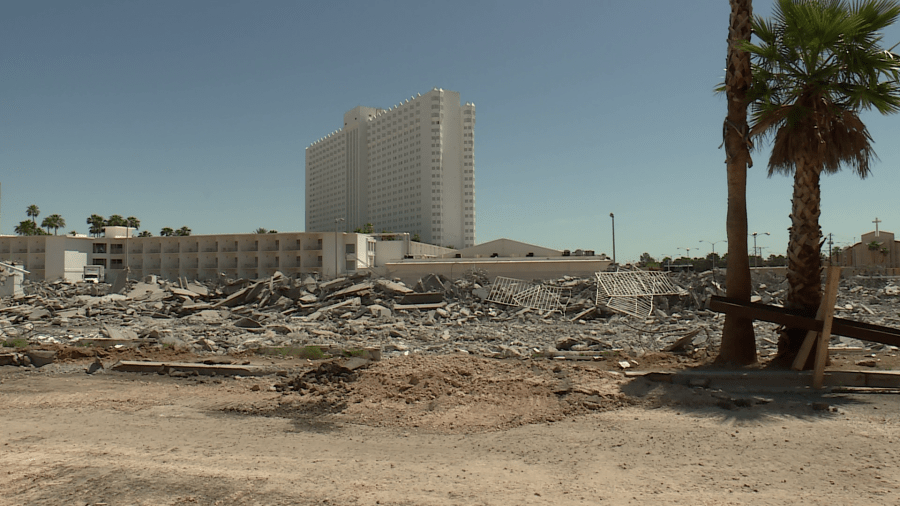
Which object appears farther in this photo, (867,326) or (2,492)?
(867,326)

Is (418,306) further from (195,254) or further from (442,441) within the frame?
(195,254)

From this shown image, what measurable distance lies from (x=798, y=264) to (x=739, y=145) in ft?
7.53

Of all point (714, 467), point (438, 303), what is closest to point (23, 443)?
point (714, 467)

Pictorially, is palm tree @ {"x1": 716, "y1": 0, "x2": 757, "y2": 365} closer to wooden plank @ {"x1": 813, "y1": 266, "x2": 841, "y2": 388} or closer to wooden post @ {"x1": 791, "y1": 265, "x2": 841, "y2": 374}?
wooden post @ {"x1": 791, "y1": 265, "x2": 841, "y2": 374}

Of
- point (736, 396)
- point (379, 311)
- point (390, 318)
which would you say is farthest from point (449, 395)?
point (379, 311)

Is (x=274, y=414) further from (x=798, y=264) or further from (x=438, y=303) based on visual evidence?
(x=438, y=303)

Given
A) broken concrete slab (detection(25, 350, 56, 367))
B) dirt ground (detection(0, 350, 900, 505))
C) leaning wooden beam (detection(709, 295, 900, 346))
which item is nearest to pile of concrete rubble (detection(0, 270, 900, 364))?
leaning wooden beam (detection(709, 295, 900, 346))

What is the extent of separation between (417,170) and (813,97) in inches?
4616

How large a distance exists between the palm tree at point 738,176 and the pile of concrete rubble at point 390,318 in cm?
190

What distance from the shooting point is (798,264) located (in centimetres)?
932

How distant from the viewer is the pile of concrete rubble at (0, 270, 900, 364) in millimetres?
15469

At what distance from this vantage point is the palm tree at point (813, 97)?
847 centimetres

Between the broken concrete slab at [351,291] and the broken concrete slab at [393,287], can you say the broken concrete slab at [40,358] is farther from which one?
the broken concrete slab at [393,287]

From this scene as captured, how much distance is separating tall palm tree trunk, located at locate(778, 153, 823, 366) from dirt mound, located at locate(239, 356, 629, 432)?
11.0ft
